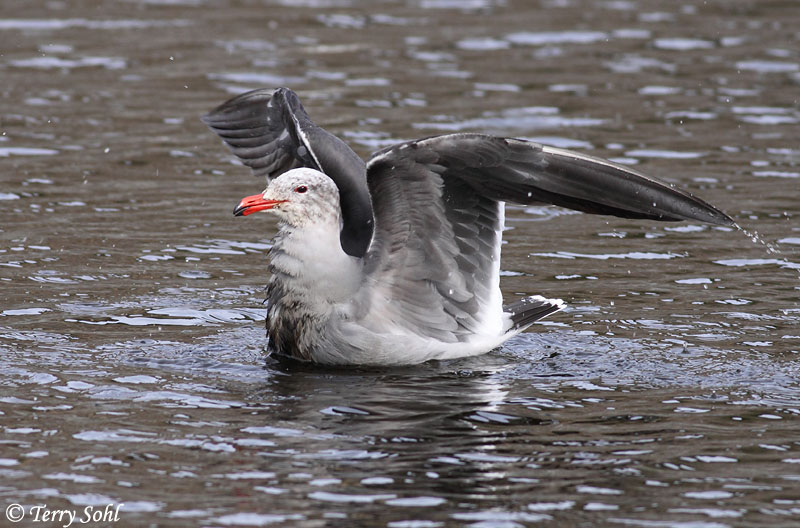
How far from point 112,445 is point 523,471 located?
2.10m

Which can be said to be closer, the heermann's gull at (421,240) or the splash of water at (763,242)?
the heermann's gull at (421,240)

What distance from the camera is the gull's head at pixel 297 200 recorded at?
335 inches

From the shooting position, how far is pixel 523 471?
664 cm

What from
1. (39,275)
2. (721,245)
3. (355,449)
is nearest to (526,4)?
(721,245)

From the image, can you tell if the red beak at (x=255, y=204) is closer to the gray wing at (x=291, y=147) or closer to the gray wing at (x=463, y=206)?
the gray wing at (x=463, y=206)

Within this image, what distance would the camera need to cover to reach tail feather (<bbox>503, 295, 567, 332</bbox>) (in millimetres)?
9062

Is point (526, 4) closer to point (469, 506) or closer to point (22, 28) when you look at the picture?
point (22, 28)

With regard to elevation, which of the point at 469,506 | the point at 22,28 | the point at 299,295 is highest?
the point at 22,28

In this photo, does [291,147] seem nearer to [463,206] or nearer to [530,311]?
[463,206]

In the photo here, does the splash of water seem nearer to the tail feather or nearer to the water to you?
the water

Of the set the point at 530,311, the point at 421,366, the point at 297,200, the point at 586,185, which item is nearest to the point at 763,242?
the point at 530,311

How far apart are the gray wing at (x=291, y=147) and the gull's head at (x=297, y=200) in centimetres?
68

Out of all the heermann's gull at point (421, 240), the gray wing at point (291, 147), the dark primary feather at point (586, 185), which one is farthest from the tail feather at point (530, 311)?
the dark primary feather at point (586, 185)

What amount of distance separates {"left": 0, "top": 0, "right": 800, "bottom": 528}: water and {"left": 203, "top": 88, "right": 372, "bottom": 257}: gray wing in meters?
0.99
